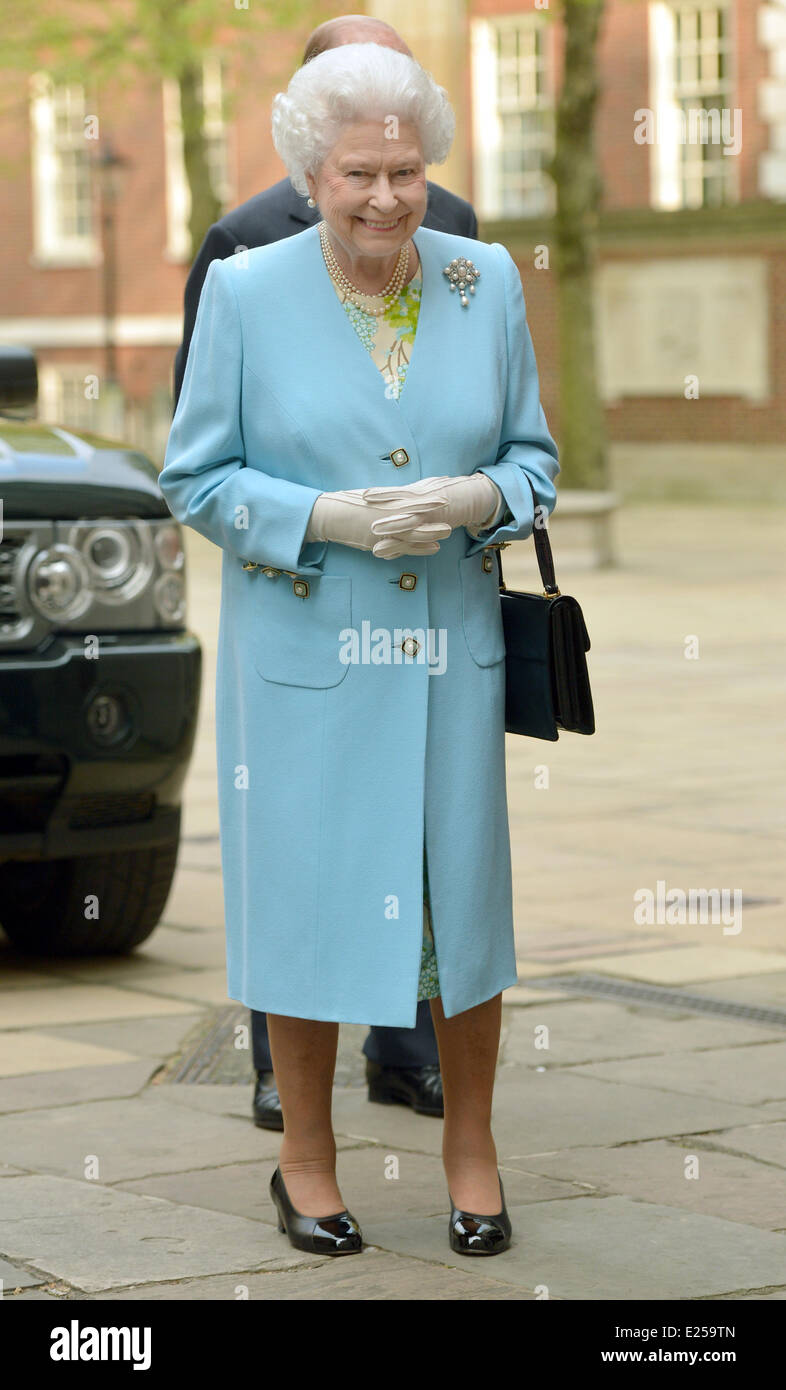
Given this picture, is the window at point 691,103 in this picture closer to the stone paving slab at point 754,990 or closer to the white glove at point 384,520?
the stone paving slab at point 754,990

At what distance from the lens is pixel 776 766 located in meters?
8.44

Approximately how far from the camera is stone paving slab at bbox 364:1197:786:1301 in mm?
3207

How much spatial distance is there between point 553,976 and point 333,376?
237cm

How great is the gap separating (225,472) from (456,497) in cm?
37

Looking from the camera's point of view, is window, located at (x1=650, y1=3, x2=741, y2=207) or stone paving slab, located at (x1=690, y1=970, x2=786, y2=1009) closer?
stone paving slab, located at (x1=690, y1=970, x2=786, y2=1009)

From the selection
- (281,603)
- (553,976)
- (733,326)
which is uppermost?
(733,326)

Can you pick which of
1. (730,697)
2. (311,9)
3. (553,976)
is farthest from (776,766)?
(311,9)

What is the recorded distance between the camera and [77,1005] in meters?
5.11

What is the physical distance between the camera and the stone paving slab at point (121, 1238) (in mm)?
3279

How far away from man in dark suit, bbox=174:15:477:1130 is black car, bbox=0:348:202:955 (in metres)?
1.00

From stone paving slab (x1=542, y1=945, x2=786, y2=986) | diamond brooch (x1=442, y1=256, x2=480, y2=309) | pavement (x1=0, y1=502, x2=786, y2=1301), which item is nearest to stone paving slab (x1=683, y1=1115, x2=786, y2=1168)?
pavement (x1=0, y1=502, x2=786, y2=1301)

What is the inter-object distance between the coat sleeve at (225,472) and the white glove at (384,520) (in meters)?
0.03

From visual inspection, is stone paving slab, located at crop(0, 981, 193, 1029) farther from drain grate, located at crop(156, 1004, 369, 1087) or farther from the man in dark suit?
the man in dark suit

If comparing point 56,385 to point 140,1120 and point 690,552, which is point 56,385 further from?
point 140,1120
